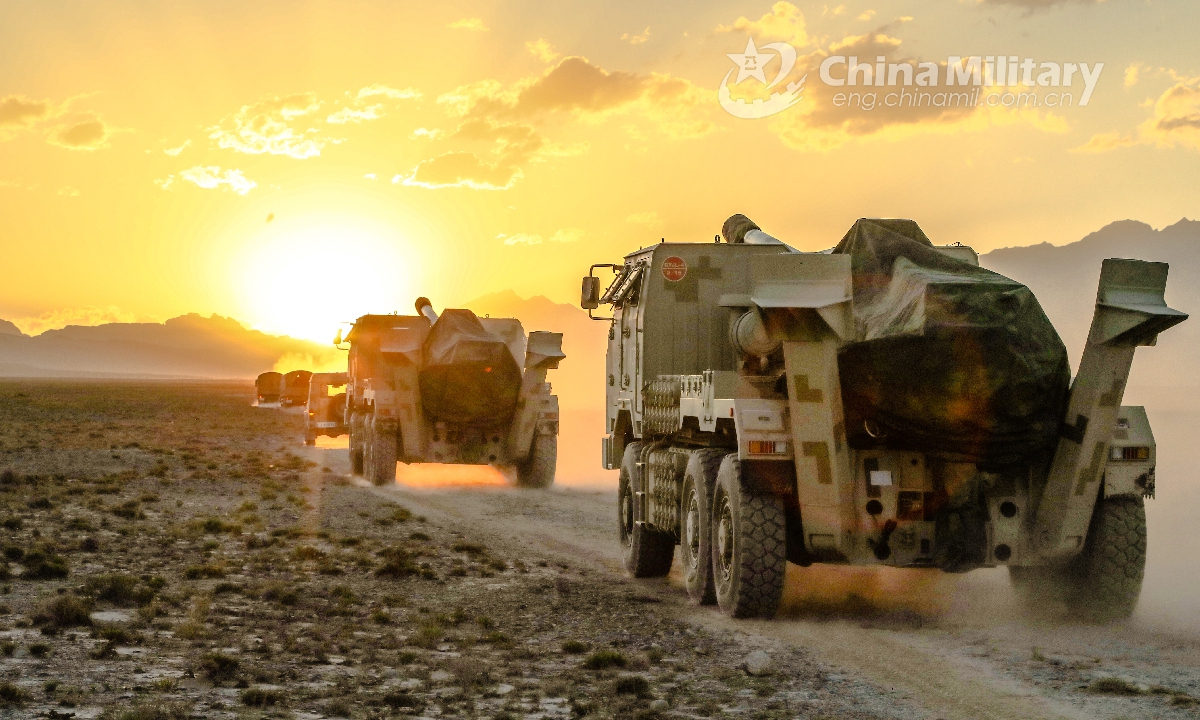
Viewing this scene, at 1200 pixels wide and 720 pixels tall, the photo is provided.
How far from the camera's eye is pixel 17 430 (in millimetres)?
53844

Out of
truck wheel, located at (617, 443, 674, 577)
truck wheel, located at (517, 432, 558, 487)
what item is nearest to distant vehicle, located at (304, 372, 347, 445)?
truck wheel, located at (517, 432, 558, 487)

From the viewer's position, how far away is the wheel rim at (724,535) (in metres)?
11.5

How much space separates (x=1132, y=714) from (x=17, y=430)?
53.5 m

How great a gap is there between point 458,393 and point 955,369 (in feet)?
58.0

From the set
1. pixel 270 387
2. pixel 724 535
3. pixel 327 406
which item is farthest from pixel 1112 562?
pixel 270 387

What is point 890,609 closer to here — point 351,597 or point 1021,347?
point 1021,347

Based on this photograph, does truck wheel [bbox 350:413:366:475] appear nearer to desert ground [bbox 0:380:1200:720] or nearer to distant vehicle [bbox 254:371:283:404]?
desert ground [bbox 0:380:1200:720]

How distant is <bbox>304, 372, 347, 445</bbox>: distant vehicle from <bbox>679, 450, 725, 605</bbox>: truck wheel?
27.8 meters

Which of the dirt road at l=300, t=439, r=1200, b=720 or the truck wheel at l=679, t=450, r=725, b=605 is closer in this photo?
the dirt road at l=300, t=439, r=1200, b=720

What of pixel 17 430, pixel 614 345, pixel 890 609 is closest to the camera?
pixel 890 609

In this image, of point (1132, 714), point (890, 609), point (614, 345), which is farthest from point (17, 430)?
point (1132, 714)

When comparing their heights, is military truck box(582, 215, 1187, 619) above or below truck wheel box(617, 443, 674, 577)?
above

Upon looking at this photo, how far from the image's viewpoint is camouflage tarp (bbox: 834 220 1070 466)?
10.1 metres

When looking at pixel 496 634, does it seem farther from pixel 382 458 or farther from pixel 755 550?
pixel 382 458
